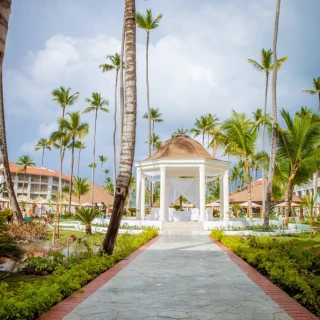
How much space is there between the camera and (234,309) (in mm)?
4922

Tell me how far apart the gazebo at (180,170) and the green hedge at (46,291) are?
13.8 m

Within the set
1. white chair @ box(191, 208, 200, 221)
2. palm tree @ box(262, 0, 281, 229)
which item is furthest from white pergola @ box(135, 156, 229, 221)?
palm tree @ box(262, 0, 281, 229)

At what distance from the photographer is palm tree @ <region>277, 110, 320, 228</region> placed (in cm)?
2028

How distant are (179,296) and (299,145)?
17.0 meters

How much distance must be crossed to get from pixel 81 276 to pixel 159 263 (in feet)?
9.47

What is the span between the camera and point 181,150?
24.4 metres

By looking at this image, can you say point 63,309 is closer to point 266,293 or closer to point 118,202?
point 266,293


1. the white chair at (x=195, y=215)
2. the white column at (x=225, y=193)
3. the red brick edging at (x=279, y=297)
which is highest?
the white column at (x=225, y=193)

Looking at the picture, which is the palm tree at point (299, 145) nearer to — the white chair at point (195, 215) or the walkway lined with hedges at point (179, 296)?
the white chair at point (195, 215)

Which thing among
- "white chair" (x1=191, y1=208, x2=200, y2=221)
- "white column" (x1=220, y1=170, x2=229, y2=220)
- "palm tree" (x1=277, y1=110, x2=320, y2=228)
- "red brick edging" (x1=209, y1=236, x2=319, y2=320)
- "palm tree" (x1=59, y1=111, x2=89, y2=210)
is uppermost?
"palm tree" (x1=59, y1=111, x2=89, y2=210)

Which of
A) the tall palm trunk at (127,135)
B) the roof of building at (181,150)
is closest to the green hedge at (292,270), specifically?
the tall palm trunk at (127,135)

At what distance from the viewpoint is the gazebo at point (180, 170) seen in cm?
2241

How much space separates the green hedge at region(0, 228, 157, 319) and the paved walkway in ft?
1.26

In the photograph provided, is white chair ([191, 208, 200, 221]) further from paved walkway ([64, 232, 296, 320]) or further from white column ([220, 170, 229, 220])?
paved walkway ([64, 232, 296, 320])
